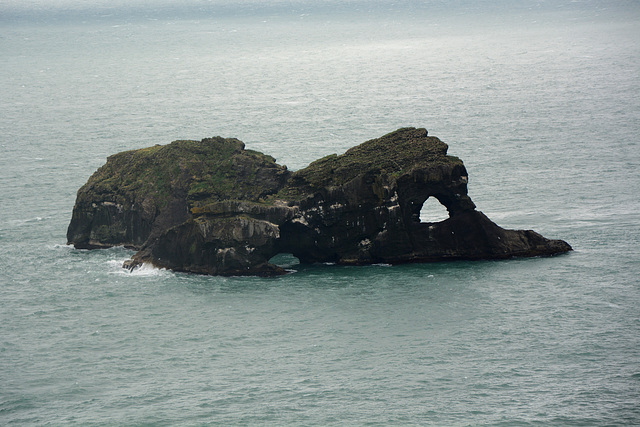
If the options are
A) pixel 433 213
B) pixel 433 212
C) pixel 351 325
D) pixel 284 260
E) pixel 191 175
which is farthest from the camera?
pixel 433 212

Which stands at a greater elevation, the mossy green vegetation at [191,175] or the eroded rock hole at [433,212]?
the mossy green vegetation at [191,175]

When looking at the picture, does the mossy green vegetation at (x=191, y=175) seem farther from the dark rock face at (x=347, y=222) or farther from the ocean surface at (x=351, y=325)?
the ocean surface at (x=351, y=325)

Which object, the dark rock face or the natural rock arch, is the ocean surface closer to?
the dark rock face

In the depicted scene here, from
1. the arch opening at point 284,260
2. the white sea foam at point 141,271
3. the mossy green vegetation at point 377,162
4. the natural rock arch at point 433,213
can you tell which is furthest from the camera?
the natural rock arch at point 433,213

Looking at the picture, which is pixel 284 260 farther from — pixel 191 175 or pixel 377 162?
pixel 377 162

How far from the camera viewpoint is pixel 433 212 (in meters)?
86.3

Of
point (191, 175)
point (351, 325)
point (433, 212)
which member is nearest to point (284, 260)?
point (191, 175)

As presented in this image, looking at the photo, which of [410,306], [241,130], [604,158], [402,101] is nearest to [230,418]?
[410,306]

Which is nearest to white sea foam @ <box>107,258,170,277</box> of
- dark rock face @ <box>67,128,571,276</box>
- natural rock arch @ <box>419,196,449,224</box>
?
dark rock face @ <box>67,128,571,276</box>

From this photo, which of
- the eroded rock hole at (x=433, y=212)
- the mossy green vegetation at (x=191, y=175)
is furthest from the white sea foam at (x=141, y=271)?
the eroded rock hole at (x=433, y=212)

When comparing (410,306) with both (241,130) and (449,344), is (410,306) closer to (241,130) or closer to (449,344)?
(449,344)

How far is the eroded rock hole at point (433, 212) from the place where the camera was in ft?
273

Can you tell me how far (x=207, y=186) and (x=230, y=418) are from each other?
31.4m

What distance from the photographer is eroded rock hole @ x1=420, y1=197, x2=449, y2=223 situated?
273 ft
